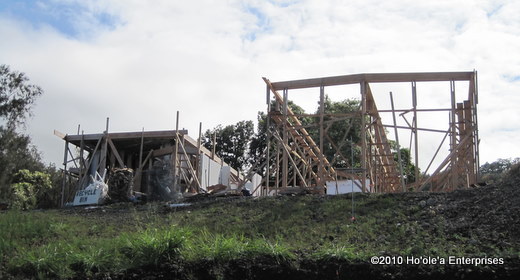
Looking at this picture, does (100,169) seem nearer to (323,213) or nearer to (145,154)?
(145,154)

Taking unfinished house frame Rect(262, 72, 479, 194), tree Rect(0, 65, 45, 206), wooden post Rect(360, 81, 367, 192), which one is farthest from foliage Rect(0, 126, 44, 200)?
wooden post Rect(360, 81, 367, 192)

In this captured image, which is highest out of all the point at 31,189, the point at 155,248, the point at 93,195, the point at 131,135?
the point at 131,135

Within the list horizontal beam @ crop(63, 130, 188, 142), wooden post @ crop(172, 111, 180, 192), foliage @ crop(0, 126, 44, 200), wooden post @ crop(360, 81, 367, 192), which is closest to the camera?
wooden post @ crop(360, 81, 367, 192)

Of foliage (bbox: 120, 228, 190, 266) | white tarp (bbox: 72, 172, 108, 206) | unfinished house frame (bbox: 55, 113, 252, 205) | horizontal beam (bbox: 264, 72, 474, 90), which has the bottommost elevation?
foliage (bbox: 120, 228, 190, 266)

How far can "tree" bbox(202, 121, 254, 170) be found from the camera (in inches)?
1729

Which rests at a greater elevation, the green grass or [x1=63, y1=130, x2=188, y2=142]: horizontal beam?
[x1=63, y1=130, x2=188, y2=142]: horizontal beam

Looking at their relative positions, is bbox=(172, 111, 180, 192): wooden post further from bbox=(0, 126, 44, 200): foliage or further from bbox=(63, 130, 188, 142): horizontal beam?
bbox=(0, 126, 44, 200): foliage

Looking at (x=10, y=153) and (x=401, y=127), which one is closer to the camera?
(x=401, y=127)

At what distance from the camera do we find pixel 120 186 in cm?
2119

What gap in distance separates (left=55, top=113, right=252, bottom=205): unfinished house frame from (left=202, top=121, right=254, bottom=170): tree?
55.6ft

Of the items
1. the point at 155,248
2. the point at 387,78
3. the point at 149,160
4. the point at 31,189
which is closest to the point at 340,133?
the point at 149,160

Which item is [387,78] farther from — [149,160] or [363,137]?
[149,160]

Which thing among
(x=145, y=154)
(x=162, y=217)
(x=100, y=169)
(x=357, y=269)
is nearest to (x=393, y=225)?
(x=357, y=269)

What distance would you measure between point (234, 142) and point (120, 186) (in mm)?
23622
